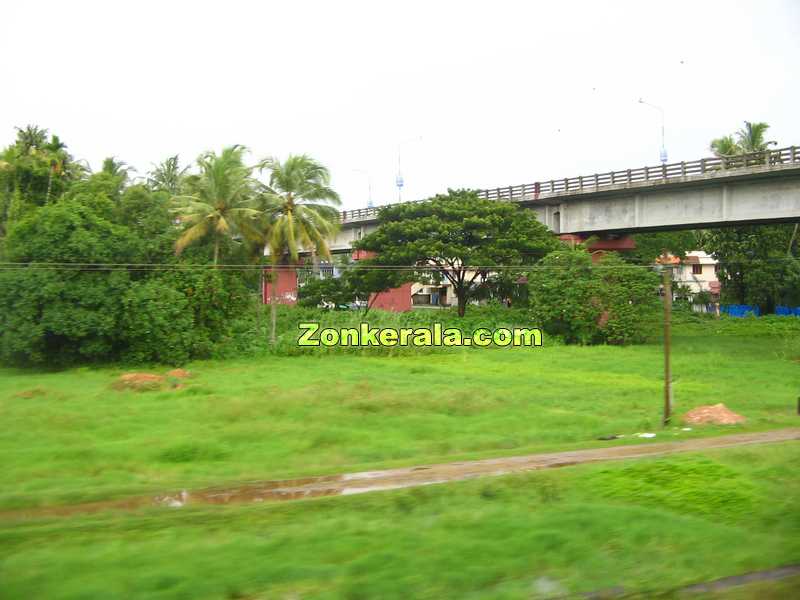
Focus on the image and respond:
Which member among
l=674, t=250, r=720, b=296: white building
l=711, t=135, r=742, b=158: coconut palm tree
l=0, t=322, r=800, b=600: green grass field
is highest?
l=711, t=135, r=742, b=158: coconut palm tree

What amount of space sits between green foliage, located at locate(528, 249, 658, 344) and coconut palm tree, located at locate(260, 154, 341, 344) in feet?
36.8

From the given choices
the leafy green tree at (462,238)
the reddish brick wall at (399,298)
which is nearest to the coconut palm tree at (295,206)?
the leafy green tree at (462,238)

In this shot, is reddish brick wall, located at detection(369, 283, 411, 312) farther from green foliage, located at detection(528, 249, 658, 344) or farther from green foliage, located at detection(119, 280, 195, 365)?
green foliage, located at detection(119, 280, 195, 365)

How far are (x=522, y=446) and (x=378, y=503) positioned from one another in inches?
212

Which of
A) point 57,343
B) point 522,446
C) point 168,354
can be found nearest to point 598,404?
point 522,446

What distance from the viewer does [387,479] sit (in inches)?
430

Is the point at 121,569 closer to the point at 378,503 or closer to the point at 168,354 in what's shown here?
the point at 378,503

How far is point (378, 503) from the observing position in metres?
8.81

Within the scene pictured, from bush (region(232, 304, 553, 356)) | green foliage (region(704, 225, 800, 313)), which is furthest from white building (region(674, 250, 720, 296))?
bush (region(232, 304, 553, 356))

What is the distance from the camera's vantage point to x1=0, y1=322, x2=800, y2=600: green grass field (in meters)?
5.93

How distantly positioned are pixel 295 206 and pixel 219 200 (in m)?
4.00

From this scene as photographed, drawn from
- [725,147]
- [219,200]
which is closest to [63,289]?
[219,200]

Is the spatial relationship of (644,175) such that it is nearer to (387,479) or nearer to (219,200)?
(219,200)

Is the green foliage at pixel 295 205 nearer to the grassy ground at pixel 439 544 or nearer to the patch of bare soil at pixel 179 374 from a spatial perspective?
the patch of bare soil at pixel 179 374
